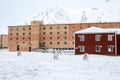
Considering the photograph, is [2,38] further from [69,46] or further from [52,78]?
[52,78]

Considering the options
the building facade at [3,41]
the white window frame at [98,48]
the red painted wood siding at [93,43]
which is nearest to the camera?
the red painted wood siding at [93,43]

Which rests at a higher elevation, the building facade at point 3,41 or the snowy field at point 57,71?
the building facade at point 3,41

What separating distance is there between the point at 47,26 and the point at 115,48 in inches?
2520

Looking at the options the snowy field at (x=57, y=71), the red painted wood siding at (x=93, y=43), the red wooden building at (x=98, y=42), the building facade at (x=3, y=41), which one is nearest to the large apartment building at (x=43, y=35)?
→ the building facade at (x=3, y=41)

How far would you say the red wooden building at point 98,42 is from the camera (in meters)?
64.3

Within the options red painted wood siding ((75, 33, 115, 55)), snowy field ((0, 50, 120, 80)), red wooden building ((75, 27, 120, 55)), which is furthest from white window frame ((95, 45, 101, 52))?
snowy field ((0, 50, 120, 80))

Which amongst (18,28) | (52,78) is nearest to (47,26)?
(18,28)

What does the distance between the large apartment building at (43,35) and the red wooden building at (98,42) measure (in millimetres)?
53184

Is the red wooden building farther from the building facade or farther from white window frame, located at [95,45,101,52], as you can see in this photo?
the building facade

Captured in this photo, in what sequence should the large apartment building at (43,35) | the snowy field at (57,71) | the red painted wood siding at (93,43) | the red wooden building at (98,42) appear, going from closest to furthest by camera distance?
the snowy field at (57,71) → the red wooden building at (98,42) → the red painted wood siding at (93,43) → the large apartment building at (43,35)

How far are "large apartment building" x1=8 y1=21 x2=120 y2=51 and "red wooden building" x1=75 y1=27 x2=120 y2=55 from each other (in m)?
53.2

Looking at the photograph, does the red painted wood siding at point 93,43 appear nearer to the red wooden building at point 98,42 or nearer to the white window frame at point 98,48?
the red wooden building at point 98,42

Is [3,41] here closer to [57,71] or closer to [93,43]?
[93,43]

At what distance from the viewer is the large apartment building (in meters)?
121
